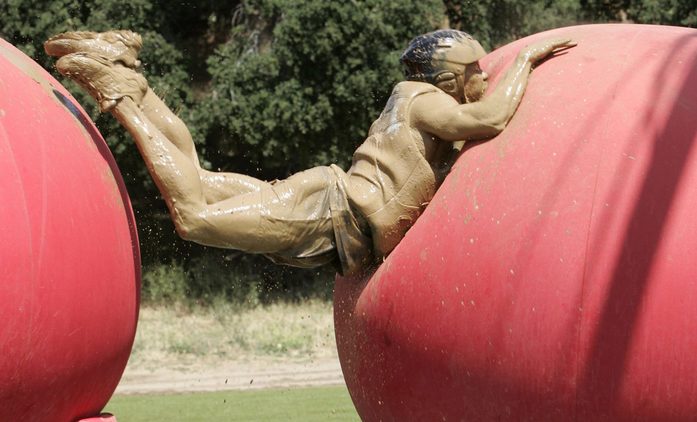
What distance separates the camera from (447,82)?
16.6 ft

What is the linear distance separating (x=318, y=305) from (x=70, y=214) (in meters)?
13.4

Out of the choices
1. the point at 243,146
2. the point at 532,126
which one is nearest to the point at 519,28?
the point at 243,146

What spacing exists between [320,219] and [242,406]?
5.13 metres

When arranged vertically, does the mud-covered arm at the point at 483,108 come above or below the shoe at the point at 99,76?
below

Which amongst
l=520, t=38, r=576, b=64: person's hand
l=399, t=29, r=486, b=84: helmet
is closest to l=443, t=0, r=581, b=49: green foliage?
l=399, t=29, r=486, b=84: helmet

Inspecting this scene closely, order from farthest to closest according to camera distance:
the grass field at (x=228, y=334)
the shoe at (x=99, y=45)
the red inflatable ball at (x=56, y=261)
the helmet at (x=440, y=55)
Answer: the grass field at (x=228, y=334) < the helmet at (x=440, y=55) < the shoe at (x=99, y=45) < the red inflatable ball at (x=56, y=261)

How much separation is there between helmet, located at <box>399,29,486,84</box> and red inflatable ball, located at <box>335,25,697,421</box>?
351 millimetres

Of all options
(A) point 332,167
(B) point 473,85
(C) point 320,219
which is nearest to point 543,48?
(B) point 473,85

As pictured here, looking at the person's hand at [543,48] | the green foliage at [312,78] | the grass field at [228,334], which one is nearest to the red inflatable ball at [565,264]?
the person's hand at [543,48]

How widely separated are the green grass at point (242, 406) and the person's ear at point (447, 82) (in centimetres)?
408

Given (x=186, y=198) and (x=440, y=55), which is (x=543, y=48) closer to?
(x=440, y=55)

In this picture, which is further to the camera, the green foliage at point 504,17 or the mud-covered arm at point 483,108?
the green foliage at point 504,17

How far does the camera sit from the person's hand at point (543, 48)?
4859mm

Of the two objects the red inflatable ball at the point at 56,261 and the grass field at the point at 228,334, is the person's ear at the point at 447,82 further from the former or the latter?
the grass field at the point at 228,334
